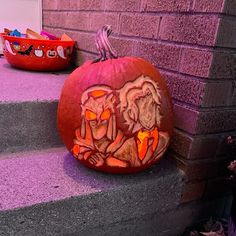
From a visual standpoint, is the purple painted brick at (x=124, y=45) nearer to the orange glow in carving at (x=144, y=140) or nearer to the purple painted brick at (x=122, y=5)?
the purple painted brick at (x=122, y=5)

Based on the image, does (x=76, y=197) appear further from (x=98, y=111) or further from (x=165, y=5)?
(x=165, y=5)

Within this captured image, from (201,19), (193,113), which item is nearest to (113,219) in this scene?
(193,113)

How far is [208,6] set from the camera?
820 millimetres

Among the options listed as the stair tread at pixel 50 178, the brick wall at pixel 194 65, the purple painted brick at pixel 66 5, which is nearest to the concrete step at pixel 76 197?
the stair tread at pixel 50 178

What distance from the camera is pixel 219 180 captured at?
1.07m

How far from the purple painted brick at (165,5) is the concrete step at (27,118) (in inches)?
19.0

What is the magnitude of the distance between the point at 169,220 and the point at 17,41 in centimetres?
112

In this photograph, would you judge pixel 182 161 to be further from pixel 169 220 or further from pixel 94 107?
pixel 94 107

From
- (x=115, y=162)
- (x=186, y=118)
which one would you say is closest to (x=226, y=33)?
(x=186, y=118)

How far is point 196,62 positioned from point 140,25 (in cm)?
32

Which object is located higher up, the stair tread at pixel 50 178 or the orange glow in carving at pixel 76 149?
the orange glow in carving at pixel 76 149

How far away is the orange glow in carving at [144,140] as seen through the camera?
2.70 ft

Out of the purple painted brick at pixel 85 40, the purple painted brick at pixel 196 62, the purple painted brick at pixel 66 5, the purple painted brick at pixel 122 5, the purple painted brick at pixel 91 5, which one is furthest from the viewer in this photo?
the purple painted brick at pixel 66 5

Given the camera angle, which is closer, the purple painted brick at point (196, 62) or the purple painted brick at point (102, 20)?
the purple painted brick at point (196, 62)
